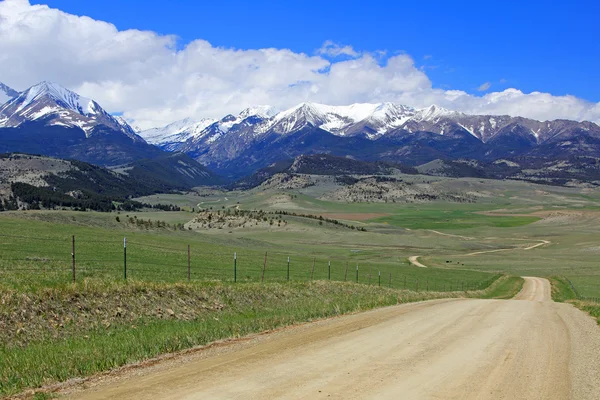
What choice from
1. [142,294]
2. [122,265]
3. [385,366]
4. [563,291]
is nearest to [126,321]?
[142,294]

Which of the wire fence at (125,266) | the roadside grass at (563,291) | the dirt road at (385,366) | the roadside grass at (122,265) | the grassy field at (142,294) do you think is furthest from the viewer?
the roadside grass at (563,291)

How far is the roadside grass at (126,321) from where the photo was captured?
44.5 feet

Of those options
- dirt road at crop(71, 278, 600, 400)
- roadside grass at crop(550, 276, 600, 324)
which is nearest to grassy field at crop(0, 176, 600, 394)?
roadside grass at crop(550, 276, 600, 324)

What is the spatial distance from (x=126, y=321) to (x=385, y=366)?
1050 cm

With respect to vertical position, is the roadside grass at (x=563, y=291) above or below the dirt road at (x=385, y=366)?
below

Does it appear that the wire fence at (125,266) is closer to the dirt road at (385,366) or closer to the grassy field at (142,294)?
the grassy field at (142,294)

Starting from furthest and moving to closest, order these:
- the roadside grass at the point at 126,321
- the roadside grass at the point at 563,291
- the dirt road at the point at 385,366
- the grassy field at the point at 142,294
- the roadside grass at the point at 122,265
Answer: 1. the roadside grass at the point at 563,291
2. the roadside grass at the point at 122,265
3. the grassy field at the point at 142,294
4. the roadside grass at the point at 126,321
5. the dirt road at the point at 385,366

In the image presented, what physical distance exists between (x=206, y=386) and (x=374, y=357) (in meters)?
5.06

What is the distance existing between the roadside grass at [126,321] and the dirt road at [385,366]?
1.45 meters

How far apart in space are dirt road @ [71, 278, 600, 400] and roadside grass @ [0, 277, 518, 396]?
145cm

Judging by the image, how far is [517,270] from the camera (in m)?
91.4

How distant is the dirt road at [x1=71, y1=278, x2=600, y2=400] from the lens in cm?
1138

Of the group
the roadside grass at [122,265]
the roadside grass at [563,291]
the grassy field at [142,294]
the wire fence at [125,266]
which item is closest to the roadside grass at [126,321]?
the grassy field at [142,294]

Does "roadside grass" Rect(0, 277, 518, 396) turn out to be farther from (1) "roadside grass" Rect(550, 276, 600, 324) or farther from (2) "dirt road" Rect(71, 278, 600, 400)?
(1) "roadside grass" Rect(550, 276, 600, 324)
